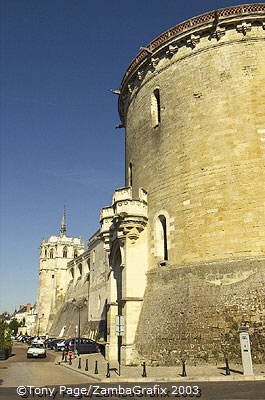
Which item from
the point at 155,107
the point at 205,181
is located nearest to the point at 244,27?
the point at 155,107

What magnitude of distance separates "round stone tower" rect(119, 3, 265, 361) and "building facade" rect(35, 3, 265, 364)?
0.14 ft

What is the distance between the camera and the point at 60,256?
74500 mm

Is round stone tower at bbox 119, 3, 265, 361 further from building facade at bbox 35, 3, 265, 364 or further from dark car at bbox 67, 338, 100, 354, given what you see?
dark car at bbox 67, 338, 100, 354

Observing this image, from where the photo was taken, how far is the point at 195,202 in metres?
16.1

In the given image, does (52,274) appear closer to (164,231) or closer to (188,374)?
(164,231)

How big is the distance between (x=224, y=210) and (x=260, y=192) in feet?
4.87

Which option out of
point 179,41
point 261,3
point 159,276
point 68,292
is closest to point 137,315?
point 159,276

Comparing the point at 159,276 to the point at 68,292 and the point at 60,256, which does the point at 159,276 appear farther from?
the point at 60,256

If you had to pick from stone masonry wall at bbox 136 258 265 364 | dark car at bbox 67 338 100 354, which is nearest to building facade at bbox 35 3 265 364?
stone masonry wall at bbox 136 258 265 364

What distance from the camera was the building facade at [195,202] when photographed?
14.2m

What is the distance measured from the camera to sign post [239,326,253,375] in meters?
11.5

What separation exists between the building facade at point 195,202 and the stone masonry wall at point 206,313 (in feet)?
0.12

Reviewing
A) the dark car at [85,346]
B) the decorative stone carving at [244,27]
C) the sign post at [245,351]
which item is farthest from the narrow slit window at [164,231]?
the dark car at [85,346]

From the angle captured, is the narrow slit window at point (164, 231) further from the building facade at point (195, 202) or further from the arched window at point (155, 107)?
the arched window at point (155, 107)
